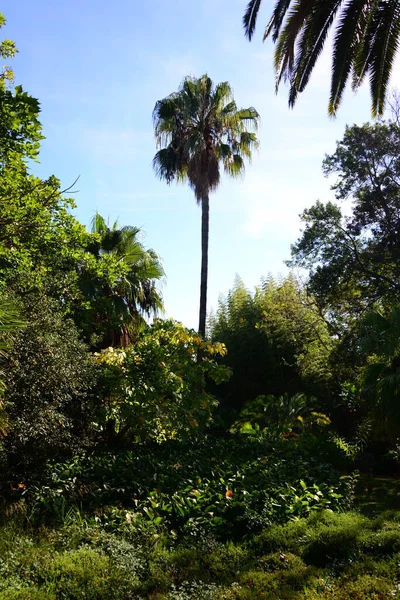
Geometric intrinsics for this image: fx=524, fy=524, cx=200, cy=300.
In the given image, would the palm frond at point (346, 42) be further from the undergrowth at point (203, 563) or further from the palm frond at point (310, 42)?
the undergrowth at point (203, 563)

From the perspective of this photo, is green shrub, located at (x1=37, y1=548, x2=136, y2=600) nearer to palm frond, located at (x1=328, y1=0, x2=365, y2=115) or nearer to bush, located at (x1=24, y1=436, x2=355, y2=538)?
bush, located at (x1=24, y1=436, x2=355, y2=538)

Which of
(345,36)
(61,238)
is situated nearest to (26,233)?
(61,238)

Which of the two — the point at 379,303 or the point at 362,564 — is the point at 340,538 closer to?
the point at 362,564

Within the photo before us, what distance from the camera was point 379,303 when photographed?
1719 cm

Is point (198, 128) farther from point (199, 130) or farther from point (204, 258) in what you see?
point (204, 258)

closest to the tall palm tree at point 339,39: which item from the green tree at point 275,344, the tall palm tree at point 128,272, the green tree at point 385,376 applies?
the green tree at point 385,376

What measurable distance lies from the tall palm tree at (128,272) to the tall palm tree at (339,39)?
8222 mm

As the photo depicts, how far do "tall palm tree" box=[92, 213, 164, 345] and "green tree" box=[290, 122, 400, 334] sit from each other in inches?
212

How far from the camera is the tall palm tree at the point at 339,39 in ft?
20.8

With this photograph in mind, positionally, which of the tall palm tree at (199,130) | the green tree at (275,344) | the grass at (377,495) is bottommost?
the grass at (377,495)

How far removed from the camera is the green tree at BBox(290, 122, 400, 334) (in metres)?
16.6

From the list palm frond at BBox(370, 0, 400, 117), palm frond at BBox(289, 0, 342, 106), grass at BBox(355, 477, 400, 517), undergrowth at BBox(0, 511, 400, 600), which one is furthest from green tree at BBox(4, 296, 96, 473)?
palm frond at BBox(370, 0, 400, 117)

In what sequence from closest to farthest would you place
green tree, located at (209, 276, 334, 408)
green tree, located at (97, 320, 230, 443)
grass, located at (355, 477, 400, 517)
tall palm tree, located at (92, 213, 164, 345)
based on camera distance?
grass, located at (355, 477, 400, 517) < green tree, located at (97, 320, 230, 443) < tall palm tree, located at (92, 213, 164, 345) < green tree, located at (209, 276, 334, 408)

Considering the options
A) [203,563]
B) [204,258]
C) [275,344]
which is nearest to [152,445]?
[203,563]
